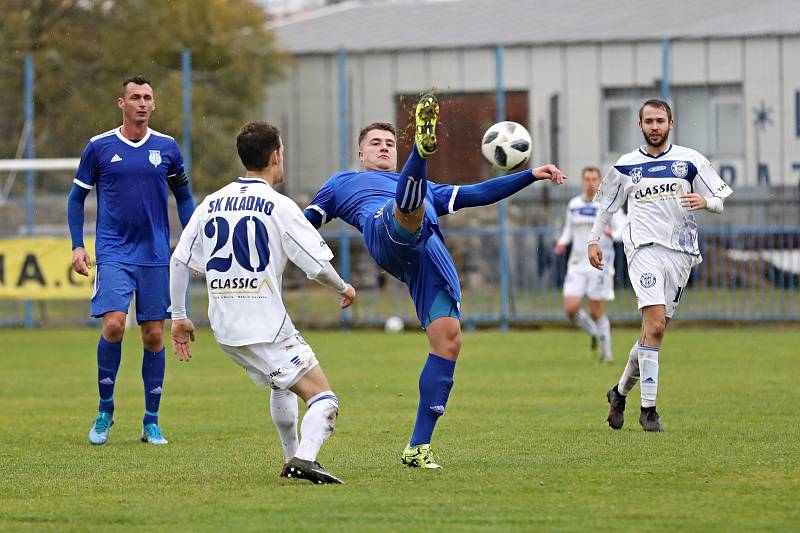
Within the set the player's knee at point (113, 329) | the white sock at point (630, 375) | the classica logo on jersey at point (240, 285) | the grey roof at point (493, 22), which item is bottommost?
the white sock at point (630, 375)

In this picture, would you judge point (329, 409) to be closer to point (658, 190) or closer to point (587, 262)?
point (658, 190)

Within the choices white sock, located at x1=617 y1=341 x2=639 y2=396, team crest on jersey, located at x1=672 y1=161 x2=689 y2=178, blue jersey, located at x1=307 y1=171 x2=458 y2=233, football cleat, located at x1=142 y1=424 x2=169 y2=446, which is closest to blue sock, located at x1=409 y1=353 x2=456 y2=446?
blue jersey, located at x1=307 y1=171 x2=458 y2=233

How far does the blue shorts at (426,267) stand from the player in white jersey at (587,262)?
8670 mm

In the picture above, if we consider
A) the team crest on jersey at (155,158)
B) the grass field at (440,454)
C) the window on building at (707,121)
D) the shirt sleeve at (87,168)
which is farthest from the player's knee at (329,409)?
the window on building at (707,121)

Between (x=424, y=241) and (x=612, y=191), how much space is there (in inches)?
111

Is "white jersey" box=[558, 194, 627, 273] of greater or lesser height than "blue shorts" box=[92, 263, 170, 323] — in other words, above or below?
above

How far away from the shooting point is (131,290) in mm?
9758

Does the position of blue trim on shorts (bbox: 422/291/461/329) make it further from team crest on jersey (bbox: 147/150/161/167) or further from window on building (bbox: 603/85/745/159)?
window on building (bbox: 603/85/745/159)

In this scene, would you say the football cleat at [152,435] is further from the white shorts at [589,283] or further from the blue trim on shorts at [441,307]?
the white shorts at [589,283]

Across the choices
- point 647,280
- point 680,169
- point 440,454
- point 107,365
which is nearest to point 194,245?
point 440,454

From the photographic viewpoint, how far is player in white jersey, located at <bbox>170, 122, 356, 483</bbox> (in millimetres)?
7172

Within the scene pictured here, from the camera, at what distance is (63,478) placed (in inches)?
312

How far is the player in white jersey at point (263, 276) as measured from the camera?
23.5 ft

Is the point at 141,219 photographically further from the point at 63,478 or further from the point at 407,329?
the point at 407,329
